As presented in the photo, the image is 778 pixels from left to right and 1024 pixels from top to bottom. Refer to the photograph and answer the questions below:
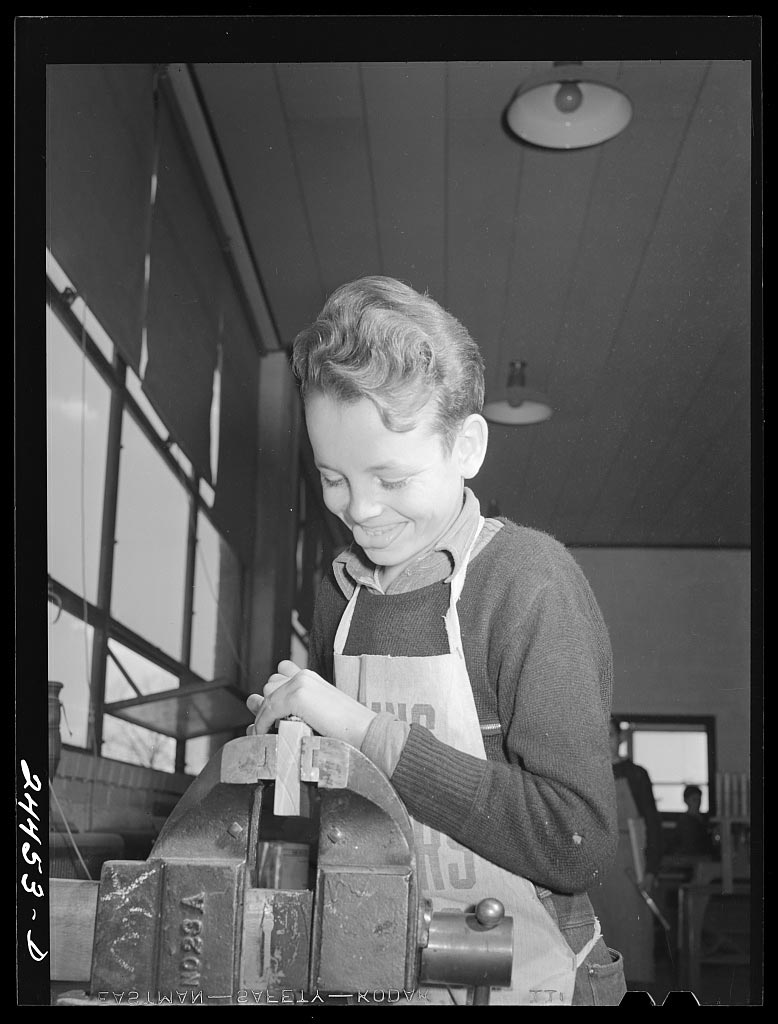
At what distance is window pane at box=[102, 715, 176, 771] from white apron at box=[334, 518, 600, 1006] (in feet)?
1.12

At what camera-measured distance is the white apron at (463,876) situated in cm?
109

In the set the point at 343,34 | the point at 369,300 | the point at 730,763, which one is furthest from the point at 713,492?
the point at 343,34

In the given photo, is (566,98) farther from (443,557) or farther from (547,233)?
(443,557)

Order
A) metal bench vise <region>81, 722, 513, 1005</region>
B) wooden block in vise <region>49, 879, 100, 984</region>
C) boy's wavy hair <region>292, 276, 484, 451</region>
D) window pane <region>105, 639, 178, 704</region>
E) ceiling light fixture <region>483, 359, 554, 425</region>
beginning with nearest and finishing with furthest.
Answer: metal bench vise <region>81, 722, 513, 1005</region> < wooden block in vise <region>49, 879, 100, 984</region> < boy's wavy hair <region>292, 276, 484, 451</region> < ceiling light fixture <region>483, 359, 554, 425</region> < window pane <region>105, 639, 178, 704</region>

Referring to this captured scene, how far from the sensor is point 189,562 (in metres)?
1.36

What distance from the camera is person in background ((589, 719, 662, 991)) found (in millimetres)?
1196

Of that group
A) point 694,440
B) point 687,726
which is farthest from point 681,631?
point 694,440

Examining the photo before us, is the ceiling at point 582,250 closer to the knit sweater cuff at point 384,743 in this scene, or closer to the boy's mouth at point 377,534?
the boy's mouth at point 377,534

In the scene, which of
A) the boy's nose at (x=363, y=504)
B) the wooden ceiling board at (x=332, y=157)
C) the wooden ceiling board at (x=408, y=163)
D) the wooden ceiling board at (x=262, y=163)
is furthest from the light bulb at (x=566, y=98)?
the boy's nose at (x=363, y=504)

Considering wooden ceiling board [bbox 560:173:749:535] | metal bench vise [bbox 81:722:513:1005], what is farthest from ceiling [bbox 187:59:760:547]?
metal bench vise [bbox 81:722:513:1005]

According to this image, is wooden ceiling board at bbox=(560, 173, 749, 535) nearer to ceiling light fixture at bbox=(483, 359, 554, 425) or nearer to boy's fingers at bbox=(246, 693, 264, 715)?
ceiling light fixture at bbox=(483, 359, 554, 425)

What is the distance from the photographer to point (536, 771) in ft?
3.48

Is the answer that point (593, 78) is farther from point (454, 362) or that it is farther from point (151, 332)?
point (151, 332)

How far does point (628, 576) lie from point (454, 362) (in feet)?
1.10
